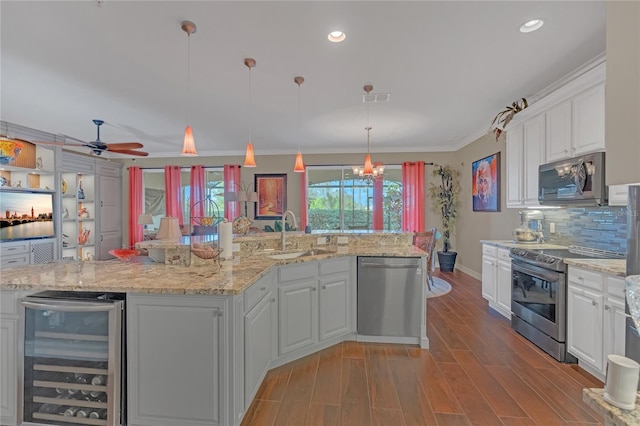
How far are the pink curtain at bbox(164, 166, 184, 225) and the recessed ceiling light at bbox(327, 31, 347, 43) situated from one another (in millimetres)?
5972

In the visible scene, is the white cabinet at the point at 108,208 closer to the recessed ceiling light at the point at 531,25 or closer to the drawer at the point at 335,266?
the drawer at the point at 335,266

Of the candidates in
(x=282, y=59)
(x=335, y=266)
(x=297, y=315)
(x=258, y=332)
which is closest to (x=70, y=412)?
(x=258, y=332)

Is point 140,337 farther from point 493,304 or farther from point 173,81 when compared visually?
point 493,304

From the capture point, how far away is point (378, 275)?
9.92 feet

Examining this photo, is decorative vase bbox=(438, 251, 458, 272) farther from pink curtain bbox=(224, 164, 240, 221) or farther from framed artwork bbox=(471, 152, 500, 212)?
pink curtain bbox=(224, 164, 240, 221)

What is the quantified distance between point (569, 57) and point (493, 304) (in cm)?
290

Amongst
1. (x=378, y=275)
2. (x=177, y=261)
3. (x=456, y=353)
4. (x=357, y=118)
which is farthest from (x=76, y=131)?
(x=456, y=353)

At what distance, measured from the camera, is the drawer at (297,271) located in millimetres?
2541

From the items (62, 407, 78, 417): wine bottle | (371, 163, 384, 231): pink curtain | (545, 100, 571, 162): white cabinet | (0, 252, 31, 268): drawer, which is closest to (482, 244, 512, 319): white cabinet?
(545, 100, 571, 162): white cabinet

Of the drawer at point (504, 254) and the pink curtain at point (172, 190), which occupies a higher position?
the pink curtain at point (172, 190)

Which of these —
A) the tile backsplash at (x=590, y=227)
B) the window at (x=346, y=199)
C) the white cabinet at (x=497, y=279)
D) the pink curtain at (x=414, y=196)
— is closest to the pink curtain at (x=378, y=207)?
the window at (x=346, y=199)

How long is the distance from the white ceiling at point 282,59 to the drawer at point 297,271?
1.94 m

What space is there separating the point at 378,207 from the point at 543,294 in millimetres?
4181

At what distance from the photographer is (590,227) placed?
309cm
